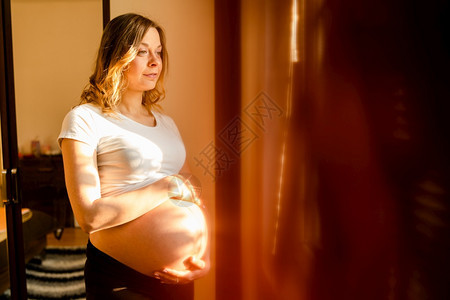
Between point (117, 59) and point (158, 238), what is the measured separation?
16.4 inches

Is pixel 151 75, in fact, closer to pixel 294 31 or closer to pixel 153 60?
pixel 153 60

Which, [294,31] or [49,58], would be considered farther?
[49,58]

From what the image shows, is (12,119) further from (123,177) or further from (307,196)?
(307,196)

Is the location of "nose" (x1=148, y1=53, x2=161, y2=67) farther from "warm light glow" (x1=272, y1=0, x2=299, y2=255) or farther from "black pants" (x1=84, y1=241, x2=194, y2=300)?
"black pants" (x1=84, y1=241, x2=194, y2=300)

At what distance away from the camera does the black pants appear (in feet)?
2.50

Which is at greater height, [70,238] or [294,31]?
[294,31]

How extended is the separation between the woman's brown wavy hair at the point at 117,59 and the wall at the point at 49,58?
148 mm

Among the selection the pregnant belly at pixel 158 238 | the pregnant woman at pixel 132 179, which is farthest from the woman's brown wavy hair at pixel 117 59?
the pregnant belly at pixel 158 238

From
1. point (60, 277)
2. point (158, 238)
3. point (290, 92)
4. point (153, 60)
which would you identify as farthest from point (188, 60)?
point (60, 277)

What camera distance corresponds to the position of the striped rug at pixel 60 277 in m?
1.12

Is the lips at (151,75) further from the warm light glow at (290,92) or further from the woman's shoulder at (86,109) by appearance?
the warm light glow at (290,92)

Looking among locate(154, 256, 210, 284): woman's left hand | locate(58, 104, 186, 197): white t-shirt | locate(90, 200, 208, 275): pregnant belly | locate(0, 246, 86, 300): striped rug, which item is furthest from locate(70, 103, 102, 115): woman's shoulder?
locate(0, 246, 86, 300): striped rug

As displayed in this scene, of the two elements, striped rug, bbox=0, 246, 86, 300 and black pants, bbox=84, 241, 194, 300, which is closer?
black pants, bbox=84, 241, 194, 300

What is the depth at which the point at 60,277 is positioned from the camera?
118cm
